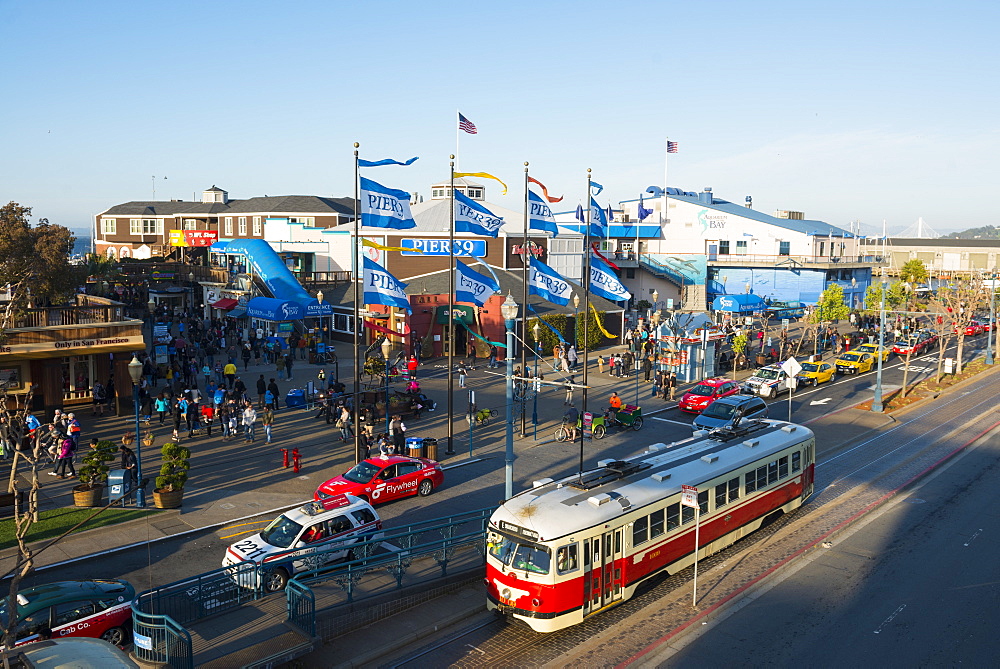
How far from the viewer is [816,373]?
148 feet

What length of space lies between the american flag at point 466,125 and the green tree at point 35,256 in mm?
16957

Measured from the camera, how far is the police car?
1688cm

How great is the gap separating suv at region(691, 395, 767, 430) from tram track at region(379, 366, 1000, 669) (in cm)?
369

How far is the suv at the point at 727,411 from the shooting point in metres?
31.9

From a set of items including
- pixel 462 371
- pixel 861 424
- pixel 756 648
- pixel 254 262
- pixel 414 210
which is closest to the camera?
pixel 756 648

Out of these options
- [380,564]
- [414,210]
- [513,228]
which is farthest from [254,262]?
[380,564]

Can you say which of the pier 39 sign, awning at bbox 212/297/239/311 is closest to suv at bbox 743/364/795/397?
the pier 39 sign

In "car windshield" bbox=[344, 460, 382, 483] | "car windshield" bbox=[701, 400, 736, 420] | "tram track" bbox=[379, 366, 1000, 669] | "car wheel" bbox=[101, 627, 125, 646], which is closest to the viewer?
"car wheel" bbox=[101, 627, 125, 646]

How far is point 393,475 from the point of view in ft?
78.6

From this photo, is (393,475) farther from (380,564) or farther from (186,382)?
(186,382)

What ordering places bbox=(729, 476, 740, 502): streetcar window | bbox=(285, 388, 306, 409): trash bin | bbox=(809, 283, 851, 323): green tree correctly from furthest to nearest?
1. bbox=(809, 283, 851, 323): green tree
2. bbox=(285, 388, 306, 409): trash bin
3. bbox=(729, 476, 740, 502): streetcar window

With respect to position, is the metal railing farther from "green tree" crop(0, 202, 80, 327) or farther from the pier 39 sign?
"green tree" crop(0, 202, 80, 327)

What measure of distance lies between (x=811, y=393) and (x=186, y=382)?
104ft

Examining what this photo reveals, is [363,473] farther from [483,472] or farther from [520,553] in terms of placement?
[520,553]
